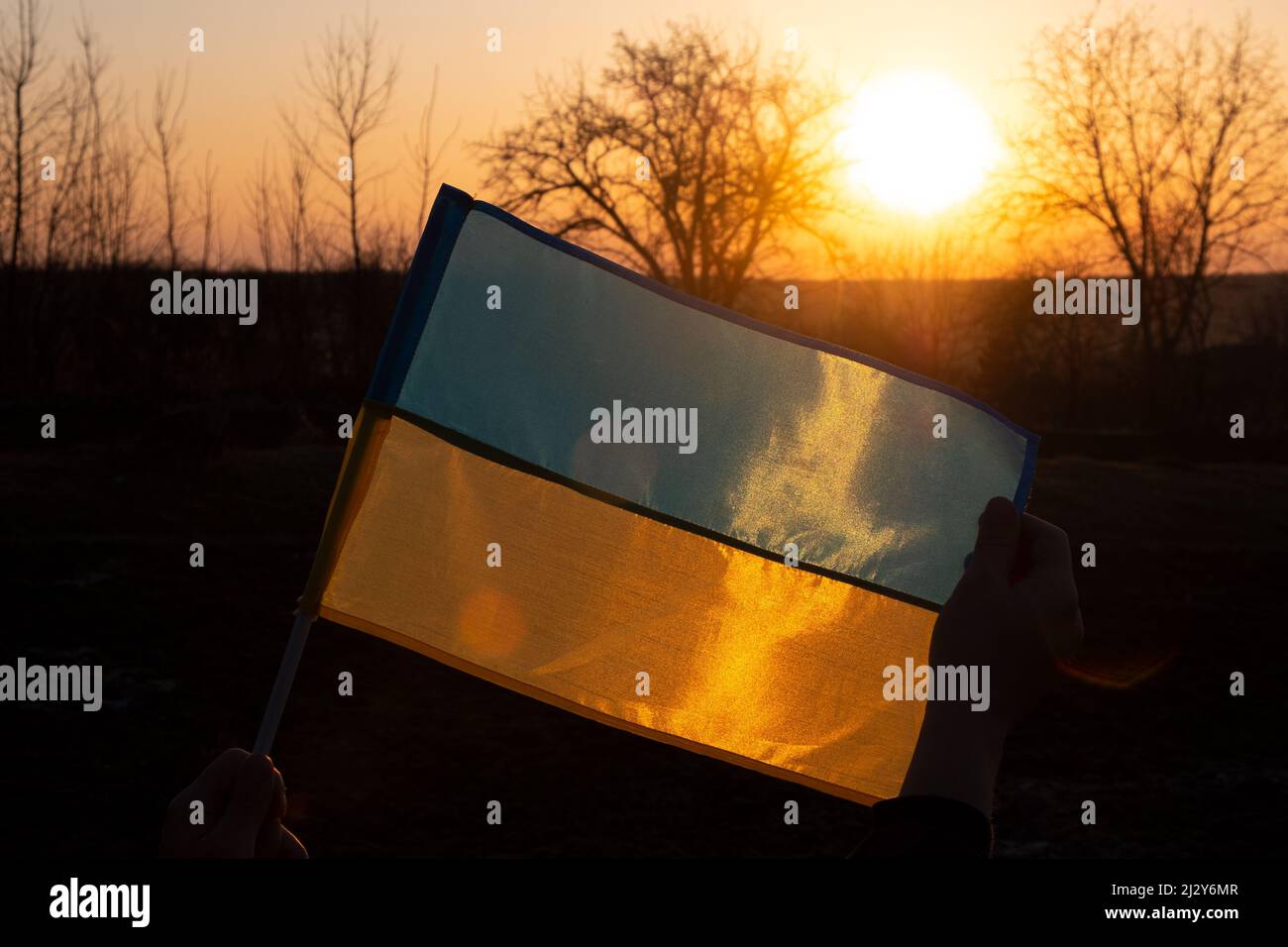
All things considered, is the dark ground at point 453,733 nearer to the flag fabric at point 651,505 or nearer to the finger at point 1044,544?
the flag fabric at point 651,505

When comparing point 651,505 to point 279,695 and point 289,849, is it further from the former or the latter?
point 289,849

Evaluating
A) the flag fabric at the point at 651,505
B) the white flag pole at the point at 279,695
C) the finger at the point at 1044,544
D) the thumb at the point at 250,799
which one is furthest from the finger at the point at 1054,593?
the flag fabric at the point at 651,505

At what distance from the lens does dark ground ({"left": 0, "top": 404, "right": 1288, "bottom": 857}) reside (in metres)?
6.34

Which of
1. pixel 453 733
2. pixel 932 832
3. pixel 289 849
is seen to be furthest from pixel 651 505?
pixel 453 733

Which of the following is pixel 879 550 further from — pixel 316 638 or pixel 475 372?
pixel 316 638

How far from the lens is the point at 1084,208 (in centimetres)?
2548

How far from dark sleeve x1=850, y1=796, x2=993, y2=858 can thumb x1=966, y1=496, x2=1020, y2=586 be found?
0.77ft

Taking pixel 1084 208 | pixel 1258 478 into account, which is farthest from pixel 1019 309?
pixel 1258 478

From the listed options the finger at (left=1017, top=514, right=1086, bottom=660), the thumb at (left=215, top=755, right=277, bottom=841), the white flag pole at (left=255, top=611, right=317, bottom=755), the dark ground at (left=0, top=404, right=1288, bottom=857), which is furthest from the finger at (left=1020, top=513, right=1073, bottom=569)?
the dark ground at (left=0, top=404, right=1288, bottom=857)

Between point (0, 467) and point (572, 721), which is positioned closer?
point (572, 721)

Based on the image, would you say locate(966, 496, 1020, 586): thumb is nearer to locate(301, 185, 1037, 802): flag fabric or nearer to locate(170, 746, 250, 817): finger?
locate(170, 746, 250, 817): finger

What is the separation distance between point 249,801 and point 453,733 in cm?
657

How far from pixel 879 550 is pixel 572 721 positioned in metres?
5.84

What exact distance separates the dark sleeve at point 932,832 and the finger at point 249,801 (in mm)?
632
